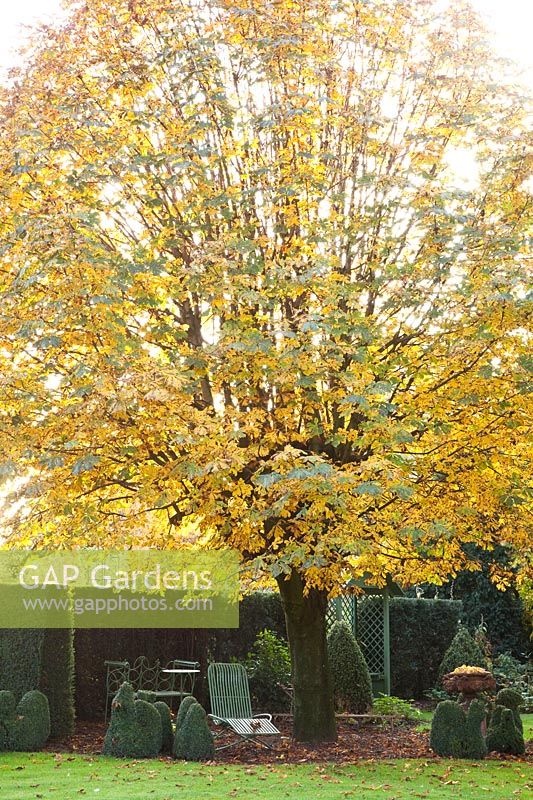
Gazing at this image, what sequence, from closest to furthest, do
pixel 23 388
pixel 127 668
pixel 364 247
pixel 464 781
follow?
1. pixel 23 388
2. pixel 464 781
3. pixel 364 247
4. pixel 127 668

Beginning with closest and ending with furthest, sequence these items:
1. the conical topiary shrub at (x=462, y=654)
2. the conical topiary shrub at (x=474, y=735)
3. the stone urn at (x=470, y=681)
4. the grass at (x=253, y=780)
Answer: the grass at (x=253, y=780) < the conical topiary shrub at (x=474, y=735) < the stone urn at (x=470, y=681) < the conical topiary shrub at (x=462, y=654)

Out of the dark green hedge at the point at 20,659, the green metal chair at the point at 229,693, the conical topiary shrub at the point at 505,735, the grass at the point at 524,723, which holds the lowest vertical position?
the grass at the point at 524,723

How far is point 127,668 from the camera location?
12.3 metres

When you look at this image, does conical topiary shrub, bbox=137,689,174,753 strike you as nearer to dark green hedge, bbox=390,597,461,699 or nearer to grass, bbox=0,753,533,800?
grass, bbox=0,753,533,800

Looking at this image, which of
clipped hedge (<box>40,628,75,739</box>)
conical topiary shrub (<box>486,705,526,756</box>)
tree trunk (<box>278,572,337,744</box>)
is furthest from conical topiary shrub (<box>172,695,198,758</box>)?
conical topiary shrub (<box>486,705,526,756</box>)

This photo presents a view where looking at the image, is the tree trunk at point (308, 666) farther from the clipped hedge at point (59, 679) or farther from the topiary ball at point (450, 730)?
the clipped hedge at point (59, 679)

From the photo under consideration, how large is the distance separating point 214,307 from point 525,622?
43.4ft

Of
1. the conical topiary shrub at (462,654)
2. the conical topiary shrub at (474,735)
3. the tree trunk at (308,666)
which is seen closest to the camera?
the conical topiary shrub at (474,735)

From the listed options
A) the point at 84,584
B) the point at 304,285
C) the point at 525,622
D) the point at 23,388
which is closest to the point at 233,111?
the point at 304,285

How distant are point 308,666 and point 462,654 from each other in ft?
18.1

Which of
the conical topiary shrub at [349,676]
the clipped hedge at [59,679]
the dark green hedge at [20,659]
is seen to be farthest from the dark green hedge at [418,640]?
the dark green hedge at [20,659]

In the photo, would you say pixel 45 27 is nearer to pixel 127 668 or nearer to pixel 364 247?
pixel 364 247

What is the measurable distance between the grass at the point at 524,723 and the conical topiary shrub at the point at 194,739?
386cm

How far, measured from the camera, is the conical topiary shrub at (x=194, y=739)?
9.31 meters
